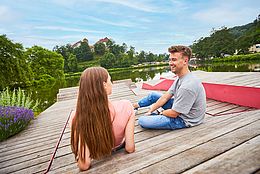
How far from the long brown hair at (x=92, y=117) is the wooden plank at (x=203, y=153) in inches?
16.6

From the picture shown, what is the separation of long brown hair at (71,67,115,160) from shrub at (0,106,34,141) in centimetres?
232

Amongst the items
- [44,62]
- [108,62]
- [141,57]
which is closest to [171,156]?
[44,62]

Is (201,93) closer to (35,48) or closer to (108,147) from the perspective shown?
(108,147)

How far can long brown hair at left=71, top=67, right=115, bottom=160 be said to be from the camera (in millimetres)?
1357

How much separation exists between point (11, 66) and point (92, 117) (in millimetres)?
23552

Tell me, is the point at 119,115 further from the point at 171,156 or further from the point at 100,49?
the point at 100,49

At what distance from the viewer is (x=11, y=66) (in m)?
20.8

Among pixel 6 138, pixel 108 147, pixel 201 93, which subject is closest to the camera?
pixel 108 147

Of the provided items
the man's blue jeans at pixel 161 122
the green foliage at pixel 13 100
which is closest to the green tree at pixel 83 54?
the green foliage at pixel 13 100

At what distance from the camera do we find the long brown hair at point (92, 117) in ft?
4.45

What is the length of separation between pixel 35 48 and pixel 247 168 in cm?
4140

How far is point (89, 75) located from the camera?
4.47 feet

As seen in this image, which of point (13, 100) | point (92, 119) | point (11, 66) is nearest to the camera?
point (92, 119)

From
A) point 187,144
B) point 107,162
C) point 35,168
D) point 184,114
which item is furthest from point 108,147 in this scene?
point 184,114
